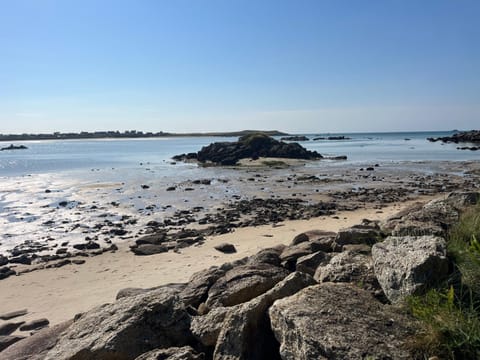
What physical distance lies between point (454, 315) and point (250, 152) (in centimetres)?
5491

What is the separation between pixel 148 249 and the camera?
13328 mm

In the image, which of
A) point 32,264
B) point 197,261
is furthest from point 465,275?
point 32,264

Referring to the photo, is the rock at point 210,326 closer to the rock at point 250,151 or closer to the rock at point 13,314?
the rock at point 13,314

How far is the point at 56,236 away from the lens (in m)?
16.3

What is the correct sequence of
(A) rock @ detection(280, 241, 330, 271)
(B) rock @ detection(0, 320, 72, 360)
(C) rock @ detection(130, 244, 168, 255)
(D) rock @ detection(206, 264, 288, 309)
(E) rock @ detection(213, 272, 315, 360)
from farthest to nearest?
1. (C) rock @ detection(130, 244, 168, 255)
2. (A) rock @ detection(280, 241, 330, 271)
3. (B) rock @ detection(0, 320, 72, 360)
4. (D) rock @ detection(206, 264, 288, 309)
5. (E) rock @ detection(213, 272, 315, 360)

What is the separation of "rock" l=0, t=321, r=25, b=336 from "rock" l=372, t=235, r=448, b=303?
23.7 feet

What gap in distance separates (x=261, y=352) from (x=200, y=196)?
21862mm

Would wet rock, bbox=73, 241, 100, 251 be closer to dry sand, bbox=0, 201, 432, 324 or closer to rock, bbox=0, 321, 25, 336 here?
dry sand, bbox=0, 201, 432, 324

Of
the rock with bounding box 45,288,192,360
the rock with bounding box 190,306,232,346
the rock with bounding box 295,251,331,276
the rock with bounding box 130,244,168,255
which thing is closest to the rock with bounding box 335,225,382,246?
the rock with bounding box 295,251,331,276

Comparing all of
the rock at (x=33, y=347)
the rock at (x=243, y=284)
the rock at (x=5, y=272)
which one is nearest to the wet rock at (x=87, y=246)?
the rock at (x=5, y=272)

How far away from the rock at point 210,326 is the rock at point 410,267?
5.51 ft

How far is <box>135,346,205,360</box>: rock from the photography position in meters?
3.89

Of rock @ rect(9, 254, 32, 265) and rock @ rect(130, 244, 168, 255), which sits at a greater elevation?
rock @ rect(130, 244, 168, 255)

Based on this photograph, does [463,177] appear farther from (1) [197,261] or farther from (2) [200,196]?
(1) [197,261]
